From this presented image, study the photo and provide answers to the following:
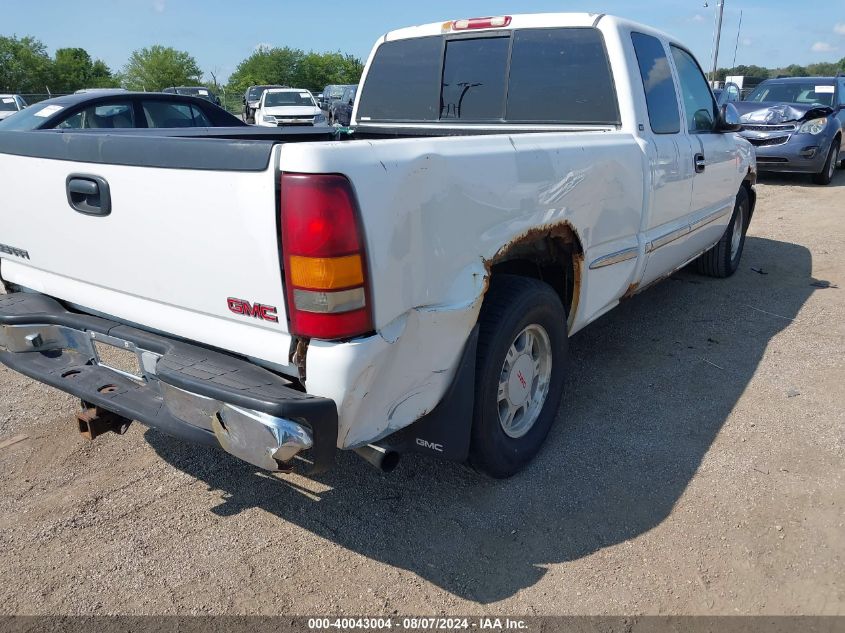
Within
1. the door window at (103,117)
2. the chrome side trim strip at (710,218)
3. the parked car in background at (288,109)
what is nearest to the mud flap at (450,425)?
the chrome side trim strip at (710,218)

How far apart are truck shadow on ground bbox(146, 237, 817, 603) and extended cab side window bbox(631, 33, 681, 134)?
59.5 inches

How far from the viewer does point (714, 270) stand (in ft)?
20.5

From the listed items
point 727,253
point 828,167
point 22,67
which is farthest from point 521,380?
point 22,67

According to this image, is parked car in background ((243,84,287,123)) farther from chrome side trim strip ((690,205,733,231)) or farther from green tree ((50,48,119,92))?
chrome side trim strip ((690,205,733,231))

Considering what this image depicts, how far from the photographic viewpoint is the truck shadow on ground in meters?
2.62

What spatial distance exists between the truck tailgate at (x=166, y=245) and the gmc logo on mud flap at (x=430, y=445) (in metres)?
0.74

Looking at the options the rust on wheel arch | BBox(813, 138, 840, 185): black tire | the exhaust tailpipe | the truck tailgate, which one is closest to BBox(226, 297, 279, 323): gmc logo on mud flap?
the truck tailgate

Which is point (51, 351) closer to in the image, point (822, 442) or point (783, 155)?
point (822, 442)

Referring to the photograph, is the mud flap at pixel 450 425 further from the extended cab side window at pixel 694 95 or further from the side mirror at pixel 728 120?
the side mirror at pixel 728 120

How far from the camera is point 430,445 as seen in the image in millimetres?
2639

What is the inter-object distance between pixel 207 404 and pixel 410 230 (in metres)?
0.85

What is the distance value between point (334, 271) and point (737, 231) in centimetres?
544

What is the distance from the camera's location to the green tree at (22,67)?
47844mm

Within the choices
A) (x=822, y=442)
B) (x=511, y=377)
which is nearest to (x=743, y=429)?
(x=822, y=442)
